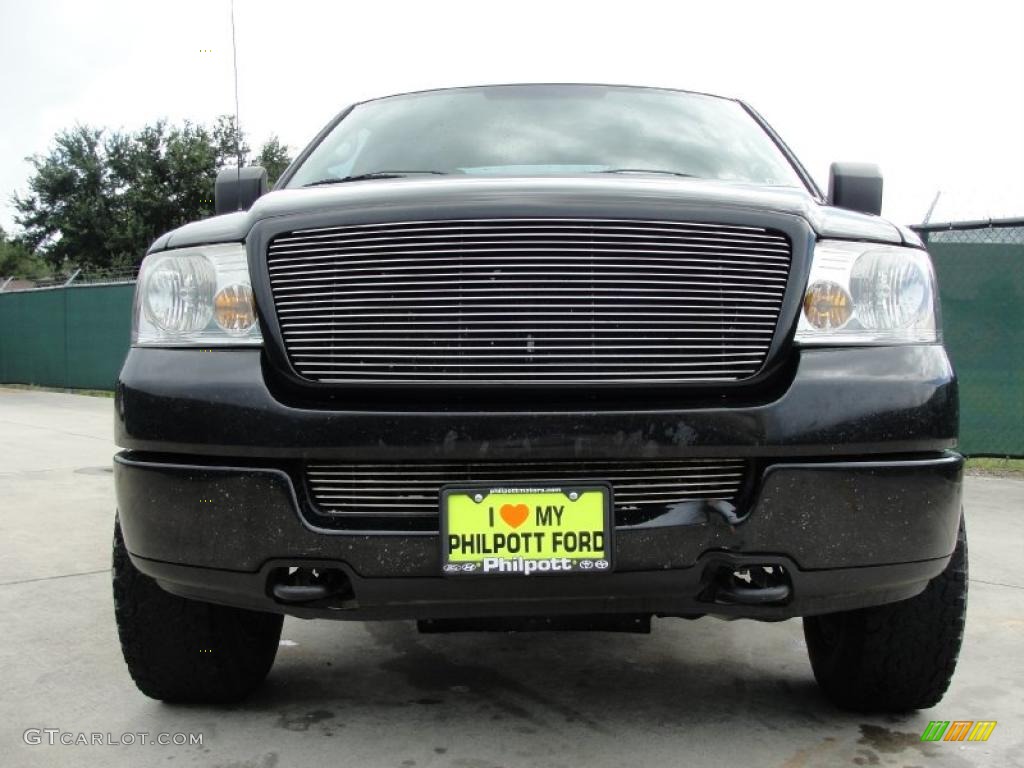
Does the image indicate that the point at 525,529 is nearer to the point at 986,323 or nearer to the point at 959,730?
the point at 959,730

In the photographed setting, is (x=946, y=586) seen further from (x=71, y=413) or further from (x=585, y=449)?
(x=71, y=413)

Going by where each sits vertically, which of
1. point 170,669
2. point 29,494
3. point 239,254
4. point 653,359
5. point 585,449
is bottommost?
point 29,494

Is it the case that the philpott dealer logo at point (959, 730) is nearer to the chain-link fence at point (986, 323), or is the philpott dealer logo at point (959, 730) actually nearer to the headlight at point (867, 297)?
the headlight at point (867, 297)

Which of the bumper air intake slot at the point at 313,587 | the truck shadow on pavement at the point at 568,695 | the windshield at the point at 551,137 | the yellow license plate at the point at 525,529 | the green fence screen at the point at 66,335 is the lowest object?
the green fence screen at the point at 66,335

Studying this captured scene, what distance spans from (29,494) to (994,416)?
6.20 m

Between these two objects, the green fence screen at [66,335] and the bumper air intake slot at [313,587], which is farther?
the green fence screen at [66,335]

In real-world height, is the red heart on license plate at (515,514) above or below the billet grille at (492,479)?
below

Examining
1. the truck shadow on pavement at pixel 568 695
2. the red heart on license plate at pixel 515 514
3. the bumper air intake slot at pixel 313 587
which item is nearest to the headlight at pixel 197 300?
the bumper air intake slot at pixel 313 587

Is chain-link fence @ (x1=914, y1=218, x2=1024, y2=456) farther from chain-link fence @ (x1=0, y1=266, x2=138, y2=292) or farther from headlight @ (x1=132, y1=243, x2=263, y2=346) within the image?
chain-link fence @ (x1=0, y1=266, x2=138, y2=292)

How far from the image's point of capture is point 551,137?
3381mm

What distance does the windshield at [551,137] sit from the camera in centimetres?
323

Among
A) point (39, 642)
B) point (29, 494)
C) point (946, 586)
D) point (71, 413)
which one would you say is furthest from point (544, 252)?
point (71, 413)

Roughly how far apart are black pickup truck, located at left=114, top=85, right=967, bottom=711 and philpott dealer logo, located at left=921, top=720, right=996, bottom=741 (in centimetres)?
50

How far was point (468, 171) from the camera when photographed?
125 inches
